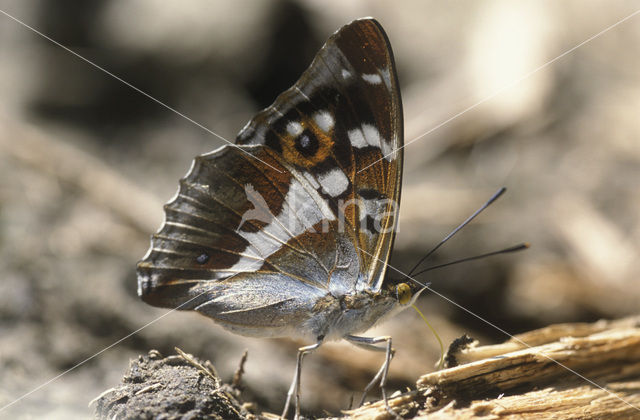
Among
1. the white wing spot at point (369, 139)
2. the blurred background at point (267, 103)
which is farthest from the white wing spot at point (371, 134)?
the blurred background at point (267, 103)

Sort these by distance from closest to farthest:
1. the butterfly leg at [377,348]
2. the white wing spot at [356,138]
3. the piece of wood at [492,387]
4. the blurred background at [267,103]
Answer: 1. the piece of wood at [492,387]
2. the butterfly leg at [377,348]
3. the white wing spot at [356,138]
4. the blurred background at [267,103]

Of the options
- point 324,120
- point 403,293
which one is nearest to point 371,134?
point 324,120

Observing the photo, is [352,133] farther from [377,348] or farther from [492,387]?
[492,387]

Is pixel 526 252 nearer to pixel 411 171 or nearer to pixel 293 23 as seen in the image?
pixel 411 171

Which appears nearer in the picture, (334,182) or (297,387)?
(297,387)

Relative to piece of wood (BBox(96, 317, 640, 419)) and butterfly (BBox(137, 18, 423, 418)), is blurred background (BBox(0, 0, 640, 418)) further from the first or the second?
Answer: piece of wood (BBox(96, 317, 640, 419))

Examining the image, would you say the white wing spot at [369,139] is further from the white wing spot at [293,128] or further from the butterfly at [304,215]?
the white wing spot at [293,128]
